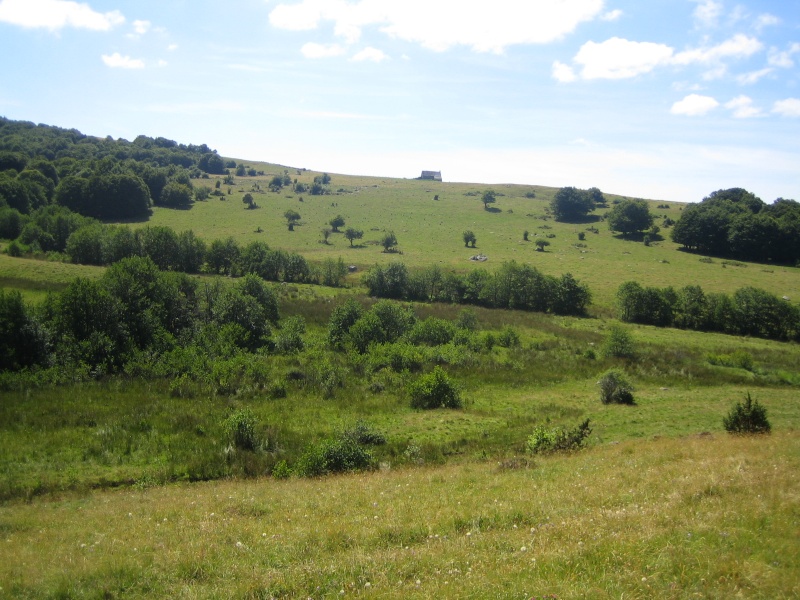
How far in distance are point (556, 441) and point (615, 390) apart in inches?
466

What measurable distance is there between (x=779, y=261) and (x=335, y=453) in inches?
3916

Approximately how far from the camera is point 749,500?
9.26 m

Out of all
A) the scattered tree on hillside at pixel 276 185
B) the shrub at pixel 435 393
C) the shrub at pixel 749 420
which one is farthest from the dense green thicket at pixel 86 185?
the shrub at pixel 749 420

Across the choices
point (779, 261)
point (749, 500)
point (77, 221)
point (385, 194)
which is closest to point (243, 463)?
point (749, 500)

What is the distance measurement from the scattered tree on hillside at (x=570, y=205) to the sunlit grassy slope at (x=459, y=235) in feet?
12.6

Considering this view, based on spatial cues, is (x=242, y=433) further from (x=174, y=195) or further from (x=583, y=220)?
(x=583, y=220)

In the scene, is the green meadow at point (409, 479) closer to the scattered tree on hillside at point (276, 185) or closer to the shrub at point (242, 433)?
the shrub at point (242, 433)

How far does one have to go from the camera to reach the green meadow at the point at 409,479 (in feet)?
22.9

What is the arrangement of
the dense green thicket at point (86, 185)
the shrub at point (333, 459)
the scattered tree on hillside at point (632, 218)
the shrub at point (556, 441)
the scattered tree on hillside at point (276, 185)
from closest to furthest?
the shrub at point (333, 459) < the shrub at point (556, 441) < the dense green thicket at point (86, 185) < the scattered tree on hillside at point (632, 218) < the scattered tree on hillside at point (276, 185)

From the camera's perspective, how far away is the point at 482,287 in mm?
64062

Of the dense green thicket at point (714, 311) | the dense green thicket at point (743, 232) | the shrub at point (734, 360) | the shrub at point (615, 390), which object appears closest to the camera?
the shrub at point (615, 390)

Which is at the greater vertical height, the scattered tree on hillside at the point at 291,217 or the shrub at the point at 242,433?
the scattered tree on hillside at the point at 291,217

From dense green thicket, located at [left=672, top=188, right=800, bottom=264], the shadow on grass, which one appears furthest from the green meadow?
the shadow on grass

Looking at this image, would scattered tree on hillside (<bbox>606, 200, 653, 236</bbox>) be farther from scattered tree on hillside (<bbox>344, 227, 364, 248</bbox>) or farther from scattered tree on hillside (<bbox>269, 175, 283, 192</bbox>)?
scattered tree on hillside (<bbox>269, 175, 283, 192</bbox>)
